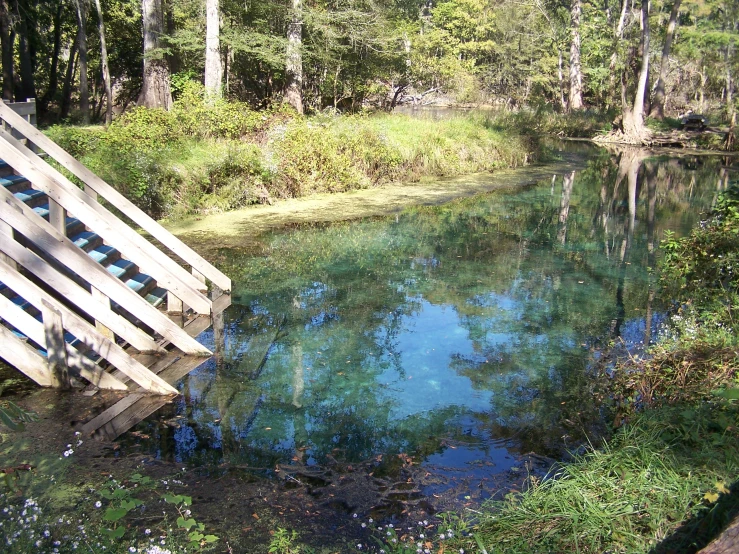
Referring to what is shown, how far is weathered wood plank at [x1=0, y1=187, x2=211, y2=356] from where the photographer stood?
5387 mm

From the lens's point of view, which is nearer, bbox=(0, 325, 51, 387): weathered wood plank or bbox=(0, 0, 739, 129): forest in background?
bbox=(0, 325, 51, 387): weathered wood plank

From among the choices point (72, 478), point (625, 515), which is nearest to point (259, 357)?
point (72, 478)

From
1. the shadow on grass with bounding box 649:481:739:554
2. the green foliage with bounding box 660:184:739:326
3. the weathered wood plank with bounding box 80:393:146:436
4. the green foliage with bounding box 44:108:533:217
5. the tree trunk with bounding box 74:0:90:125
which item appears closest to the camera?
the shadow on grass with bounding box 649:481:739:554

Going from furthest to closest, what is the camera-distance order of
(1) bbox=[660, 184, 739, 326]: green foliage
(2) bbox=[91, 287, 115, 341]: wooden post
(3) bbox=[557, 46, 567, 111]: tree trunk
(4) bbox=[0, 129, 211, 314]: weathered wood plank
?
1. (3) bbox=[557, 46, 567, 111]: tree trunk
2. (1) bbox=[660, 184, 739, 326]: green foliage
3. (4) bbox=[0, 129, 211, 314]: weathered wood plank
4. (2) bbox=[91, 287, 115, 341]: wooden post

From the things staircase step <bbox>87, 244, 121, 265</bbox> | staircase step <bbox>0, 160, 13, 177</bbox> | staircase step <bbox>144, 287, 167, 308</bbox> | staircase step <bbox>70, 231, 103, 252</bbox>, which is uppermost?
staircase step <bbox>0, 160, 13, 177</bbox>

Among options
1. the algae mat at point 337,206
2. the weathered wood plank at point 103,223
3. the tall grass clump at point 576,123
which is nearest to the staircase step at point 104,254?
the weathered wood plank at point 103,223

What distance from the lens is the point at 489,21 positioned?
4844 cm

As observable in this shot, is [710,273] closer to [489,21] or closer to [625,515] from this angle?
[625,515]

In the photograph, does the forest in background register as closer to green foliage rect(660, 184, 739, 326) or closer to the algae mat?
the algae mat

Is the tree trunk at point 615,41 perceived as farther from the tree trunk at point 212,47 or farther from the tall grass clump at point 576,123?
the tree trunk at point 212,47

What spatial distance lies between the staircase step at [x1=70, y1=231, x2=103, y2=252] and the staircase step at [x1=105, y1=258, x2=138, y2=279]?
11.9 inches

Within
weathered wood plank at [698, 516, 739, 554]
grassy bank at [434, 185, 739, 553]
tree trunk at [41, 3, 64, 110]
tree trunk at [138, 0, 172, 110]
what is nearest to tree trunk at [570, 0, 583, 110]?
tree trunk at [41, 3, 64, 110]

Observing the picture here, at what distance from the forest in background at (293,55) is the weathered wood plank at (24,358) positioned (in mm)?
10969

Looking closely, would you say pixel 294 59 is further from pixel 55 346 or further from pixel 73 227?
pixel 55 346
